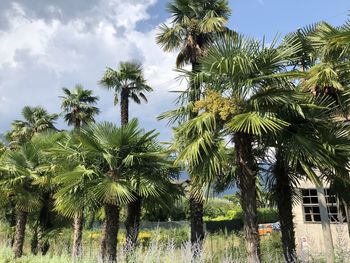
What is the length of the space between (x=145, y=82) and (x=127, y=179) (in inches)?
353

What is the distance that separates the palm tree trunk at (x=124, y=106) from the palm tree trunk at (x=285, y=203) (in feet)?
29.1

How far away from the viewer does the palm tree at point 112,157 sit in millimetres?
9719

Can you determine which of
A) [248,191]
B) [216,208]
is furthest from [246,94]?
[216,208]

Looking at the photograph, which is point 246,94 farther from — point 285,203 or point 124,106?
point 124,106

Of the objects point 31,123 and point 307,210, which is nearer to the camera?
point 307,210

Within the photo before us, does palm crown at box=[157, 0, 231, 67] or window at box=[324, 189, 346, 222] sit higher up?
palm crown at box=[157, 0, 231, 67]

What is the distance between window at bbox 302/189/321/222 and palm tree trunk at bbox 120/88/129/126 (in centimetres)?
865

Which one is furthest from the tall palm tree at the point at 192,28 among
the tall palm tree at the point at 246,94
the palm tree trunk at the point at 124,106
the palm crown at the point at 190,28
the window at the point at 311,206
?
the window at the point at 311,206

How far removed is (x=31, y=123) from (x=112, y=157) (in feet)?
54.7

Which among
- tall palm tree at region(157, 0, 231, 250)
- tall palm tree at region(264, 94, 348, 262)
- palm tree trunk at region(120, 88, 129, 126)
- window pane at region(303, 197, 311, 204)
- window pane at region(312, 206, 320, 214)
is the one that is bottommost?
window pane at region(312, 206, 320, 214)

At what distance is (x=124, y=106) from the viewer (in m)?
16.9

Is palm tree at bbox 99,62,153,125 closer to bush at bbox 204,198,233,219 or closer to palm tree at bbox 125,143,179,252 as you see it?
palm tree at bbox 125,143,179,252

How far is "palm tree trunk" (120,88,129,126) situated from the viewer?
16.5 m

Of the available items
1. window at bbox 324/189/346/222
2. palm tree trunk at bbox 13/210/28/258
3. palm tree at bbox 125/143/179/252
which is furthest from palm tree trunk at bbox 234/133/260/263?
palm tree trunk at bbox 13/210/28/258
